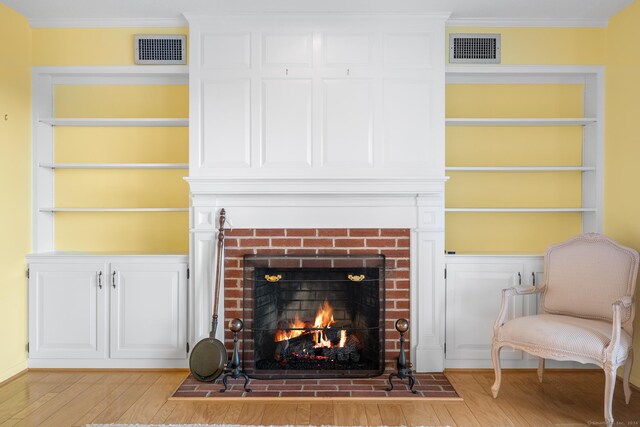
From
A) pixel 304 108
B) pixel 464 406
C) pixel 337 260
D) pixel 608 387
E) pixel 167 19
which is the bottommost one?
pixel 464 406

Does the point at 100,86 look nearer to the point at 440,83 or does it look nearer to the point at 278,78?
the point at 278,78

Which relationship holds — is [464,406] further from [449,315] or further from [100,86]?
[100,86]

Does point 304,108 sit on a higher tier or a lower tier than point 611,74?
lower

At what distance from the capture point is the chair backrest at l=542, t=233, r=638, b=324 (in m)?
3.25

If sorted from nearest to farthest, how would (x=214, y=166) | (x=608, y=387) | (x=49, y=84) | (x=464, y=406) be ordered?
(x=608, y=387) → (x=464, y=406) → (x=214, y=166) → (x=49, y=84)

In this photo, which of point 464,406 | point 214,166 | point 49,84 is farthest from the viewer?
point 49,84

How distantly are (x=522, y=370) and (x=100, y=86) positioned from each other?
13.0 ft

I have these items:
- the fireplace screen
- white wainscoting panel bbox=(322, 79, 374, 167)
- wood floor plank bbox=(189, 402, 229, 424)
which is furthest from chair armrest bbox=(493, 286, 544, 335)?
wood floor plank bbox=(189, 402, 229, 424)

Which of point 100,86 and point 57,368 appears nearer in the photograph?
point 57,368

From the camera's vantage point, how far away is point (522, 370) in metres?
3.79

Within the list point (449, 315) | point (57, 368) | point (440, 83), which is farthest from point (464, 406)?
point (57, 368)

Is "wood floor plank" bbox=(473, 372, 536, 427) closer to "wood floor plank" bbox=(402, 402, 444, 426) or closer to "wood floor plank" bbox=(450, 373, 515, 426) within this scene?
"wood floor plank" bbox=(450, 373, 515, 426)

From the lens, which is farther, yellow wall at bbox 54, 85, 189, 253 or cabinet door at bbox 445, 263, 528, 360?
yellow wall at bbox 54, 85, 189, 253

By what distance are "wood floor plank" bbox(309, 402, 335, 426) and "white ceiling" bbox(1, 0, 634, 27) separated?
2.66 metres
